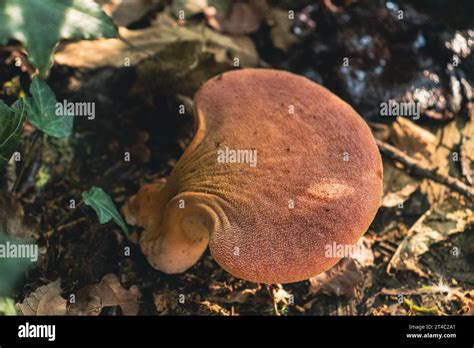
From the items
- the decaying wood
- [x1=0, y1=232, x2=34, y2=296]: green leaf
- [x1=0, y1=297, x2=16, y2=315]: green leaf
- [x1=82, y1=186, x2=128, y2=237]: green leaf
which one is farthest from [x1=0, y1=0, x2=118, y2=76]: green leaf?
the decaying wood

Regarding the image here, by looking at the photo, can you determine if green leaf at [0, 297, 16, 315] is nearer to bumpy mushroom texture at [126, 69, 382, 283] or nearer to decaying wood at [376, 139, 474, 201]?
bumpy mushroom texture at [126, 69, 382, 283]

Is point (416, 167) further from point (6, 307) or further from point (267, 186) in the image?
point (6, 307)

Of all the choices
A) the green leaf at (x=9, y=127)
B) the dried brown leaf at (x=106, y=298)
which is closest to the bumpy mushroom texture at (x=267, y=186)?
the dried brown leaf at (x=106, y=298)

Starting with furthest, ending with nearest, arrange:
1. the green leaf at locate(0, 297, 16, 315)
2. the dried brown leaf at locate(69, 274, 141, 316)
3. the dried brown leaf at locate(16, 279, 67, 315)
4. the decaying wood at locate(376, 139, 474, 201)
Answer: the decaying wood at locate(376, 139, 474, 201) → the dried brown leaf at locate(69, 274, 141, 316) → the dried brown leaf at locate(16, 279, 67, 315) → the green leaf at locate(0, 297, 16, 315)

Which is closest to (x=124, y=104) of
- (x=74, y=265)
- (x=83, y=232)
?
(x=83, y=232)

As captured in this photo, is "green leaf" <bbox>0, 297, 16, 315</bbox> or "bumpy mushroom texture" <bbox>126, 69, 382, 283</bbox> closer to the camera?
"green leaf" <bbox>0, 297, 16, 315</bbox>

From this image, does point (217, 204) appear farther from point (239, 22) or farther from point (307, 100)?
point (239, 22)

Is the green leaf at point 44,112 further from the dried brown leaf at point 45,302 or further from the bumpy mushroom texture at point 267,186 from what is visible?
the dried brown leaf at point 45,302
